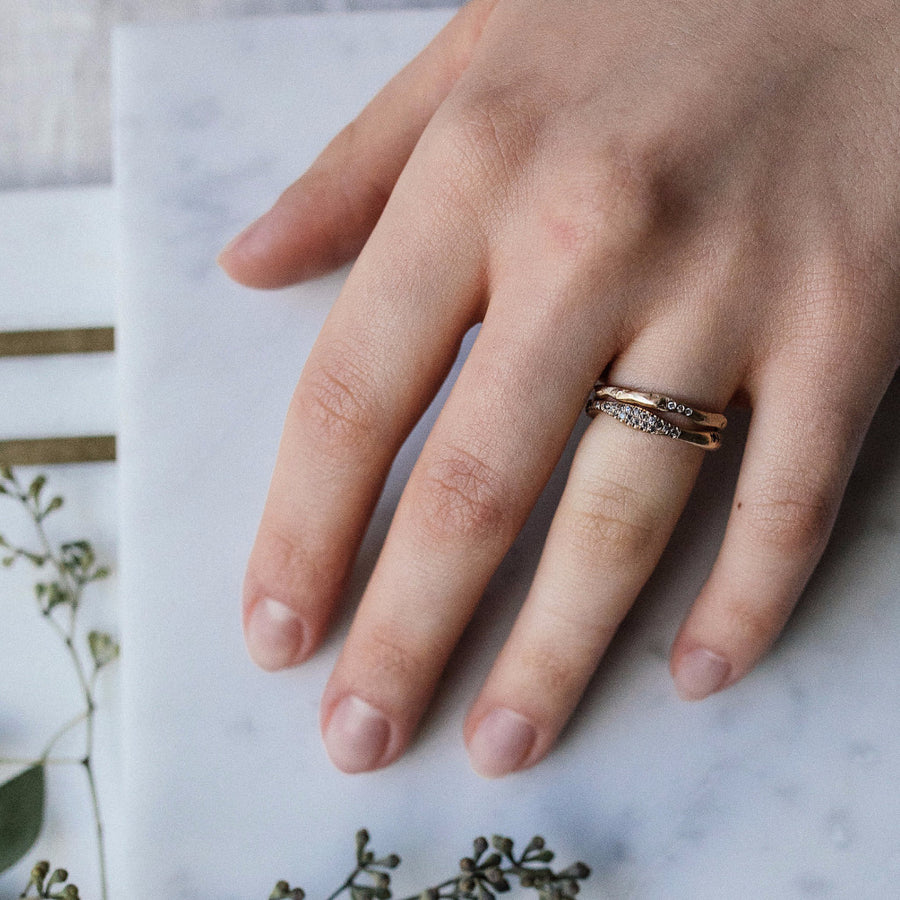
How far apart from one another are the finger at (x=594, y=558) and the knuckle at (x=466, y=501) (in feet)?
0.16

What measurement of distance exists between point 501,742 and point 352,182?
454 mm

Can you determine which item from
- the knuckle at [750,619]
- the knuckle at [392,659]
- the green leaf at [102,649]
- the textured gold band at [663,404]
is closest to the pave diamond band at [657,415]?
the textured gold band at [663,404]

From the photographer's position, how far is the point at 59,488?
83cm

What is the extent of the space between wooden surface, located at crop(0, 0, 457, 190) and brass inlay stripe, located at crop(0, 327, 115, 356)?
9.3 inches

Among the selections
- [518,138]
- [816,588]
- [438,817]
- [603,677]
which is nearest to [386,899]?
[438,817]

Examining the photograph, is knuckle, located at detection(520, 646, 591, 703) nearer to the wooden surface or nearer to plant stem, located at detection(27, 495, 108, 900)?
plant stem, located at detection(27, 495, 108, 900)

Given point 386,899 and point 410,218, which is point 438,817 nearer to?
point 386,899

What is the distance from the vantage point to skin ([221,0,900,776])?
62cm

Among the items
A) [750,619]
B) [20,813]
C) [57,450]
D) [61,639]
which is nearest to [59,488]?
[57,450]

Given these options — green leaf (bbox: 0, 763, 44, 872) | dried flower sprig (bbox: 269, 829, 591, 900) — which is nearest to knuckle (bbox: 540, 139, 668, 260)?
dried flower sprig (bbox: 269, 829, 591, 900)

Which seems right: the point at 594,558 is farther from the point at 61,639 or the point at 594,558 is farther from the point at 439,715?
the point at 61,639

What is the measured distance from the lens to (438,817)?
64cm

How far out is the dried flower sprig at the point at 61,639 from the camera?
74 centimetres

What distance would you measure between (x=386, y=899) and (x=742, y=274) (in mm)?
469
